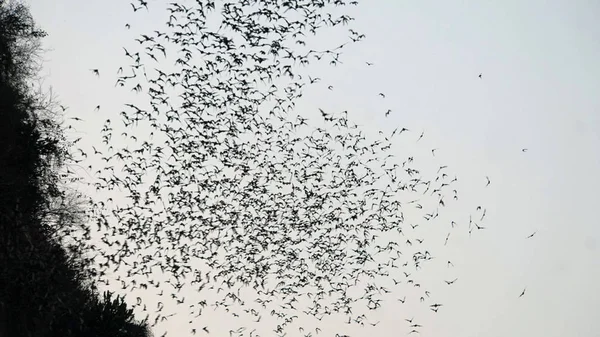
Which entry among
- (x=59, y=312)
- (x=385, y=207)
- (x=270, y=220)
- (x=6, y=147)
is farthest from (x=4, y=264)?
(x=385, y=207)

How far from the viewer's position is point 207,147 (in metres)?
33.0

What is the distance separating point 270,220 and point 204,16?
30.0ft

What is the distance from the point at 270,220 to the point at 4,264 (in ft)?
34.0

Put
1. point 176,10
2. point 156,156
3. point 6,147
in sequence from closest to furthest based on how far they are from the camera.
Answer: point 176,10 < point 156,156 < point 6,147

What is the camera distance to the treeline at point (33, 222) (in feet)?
111

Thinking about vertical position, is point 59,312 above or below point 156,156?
below

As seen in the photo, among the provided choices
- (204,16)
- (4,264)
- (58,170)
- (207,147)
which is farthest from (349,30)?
(58,170)

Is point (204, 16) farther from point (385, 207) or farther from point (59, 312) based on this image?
point (59, 312)

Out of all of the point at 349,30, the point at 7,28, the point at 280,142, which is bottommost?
the point at 280,142

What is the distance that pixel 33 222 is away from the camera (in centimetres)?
3588

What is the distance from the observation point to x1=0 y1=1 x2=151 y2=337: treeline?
111 feet

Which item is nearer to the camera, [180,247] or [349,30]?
[349,30]

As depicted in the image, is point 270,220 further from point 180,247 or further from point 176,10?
point 176,10

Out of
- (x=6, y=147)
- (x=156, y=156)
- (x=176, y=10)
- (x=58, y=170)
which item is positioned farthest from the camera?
(x=58, y=170)
